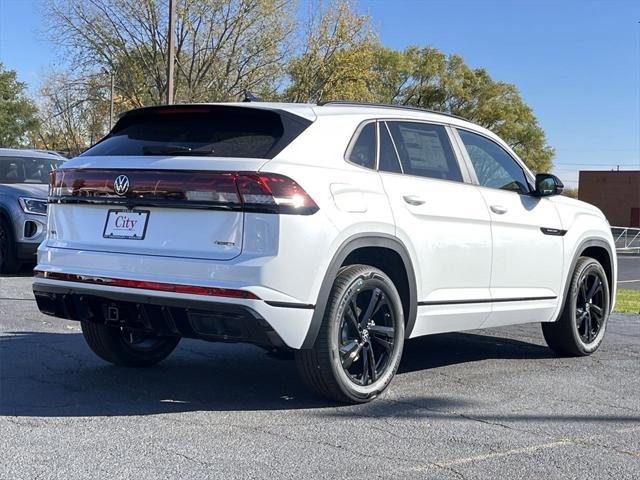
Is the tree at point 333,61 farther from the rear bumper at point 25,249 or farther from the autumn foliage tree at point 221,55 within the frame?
the rear bumper at point 25,249

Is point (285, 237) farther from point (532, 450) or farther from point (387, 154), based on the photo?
point (532, 450)

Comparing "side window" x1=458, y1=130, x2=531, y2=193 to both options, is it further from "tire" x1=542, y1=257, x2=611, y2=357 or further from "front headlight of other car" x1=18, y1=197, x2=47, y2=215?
"front headlight of other car" x1=18, y1=197, x2=47, y2=215

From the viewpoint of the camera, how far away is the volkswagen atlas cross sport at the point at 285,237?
183 inches

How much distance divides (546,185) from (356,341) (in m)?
2.48

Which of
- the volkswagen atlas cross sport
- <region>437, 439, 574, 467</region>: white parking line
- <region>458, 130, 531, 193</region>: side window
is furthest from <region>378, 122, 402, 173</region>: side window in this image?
<region>437, 439, 574, 467</region>: white parking line

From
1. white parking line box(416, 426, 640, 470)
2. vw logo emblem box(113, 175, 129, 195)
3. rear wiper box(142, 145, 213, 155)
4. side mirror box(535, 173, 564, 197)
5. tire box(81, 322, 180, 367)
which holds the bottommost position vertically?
white parking line box(416, 426, 640, 470)

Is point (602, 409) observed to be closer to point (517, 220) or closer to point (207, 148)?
point (517, 220)

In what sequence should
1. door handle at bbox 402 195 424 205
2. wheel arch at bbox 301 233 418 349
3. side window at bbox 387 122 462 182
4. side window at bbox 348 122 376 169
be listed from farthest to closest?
side window at bbox 387 122 462 182 < door handle at bbox 402 195 424 205 < side window at bbox 348 122 376 169 < wheel arch at bbox 301 233 418 349

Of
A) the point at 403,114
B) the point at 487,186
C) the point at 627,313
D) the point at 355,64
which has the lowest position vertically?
the point at 627,313

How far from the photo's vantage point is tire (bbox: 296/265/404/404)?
4930 millimetres

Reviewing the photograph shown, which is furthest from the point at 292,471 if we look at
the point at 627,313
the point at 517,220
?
the point at 627,313

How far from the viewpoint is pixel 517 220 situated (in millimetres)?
6492

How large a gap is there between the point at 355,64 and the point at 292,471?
31.7 m

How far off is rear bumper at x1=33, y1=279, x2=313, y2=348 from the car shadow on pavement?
0.50 metres
